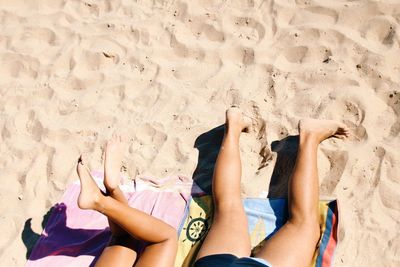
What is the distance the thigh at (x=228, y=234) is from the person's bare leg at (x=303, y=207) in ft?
0.30

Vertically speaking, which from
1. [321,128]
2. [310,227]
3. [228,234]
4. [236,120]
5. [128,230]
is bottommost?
[128,230]

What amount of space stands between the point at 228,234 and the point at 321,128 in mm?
749

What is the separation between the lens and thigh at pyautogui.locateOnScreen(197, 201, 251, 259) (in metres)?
2.35

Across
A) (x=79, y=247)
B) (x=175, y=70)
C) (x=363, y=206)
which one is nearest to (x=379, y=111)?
(x=363, y=206)

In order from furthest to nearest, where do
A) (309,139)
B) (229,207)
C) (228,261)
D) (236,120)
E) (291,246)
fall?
(236,120) → (309,139) → (229,207) → (291,246) → (228,261)

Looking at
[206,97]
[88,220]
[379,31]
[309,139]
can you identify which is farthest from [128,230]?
[379,31]

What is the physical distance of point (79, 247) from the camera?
→ 2873 mm

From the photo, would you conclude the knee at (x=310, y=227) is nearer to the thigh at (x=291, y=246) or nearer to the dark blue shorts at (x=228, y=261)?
the thigh at (x=291, y=246)

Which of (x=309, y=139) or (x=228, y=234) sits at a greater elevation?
(x=309, y=139)

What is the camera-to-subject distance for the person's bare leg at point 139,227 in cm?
247

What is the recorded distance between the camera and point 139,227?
2.47 meters

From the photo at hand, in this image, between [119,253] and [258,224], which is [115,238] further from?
[258,224]

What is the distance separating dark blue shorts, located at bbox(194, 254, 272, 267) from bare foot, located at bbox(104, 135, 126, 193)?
58 cm

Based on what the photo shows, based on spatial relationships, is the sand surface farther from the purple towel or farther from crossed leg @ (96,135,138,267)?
crossed leg @ (96,135,138,267)
